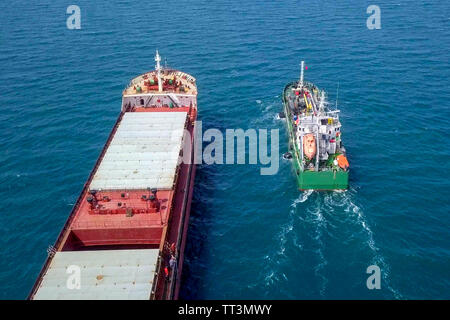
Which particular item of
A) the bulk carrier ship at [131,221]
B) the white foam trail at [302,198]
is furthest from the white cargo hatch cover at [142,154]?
the white foam trail at [302,198]

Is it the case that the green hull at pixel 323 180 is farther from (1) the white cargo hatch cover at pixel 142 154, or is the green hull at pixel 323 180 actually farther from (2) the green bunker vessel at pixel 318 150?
(1) the white cargo hatch cover at pixel 142 154

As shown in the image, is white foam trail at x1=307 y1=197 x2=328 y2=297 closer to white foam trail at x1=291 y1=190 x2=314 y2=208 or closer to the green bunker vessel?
white foam trail at x1=291 y1=190 x2=314 y2=208

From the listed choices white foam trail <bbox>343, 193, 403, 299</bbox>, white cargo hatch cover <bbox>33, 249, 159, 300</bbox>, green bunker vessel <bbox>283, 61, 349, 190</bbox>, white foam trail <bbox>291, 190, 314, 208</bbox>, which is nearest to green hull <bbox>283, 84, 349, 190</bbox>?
green bunker vessel <bbox>283, 61, 349, 190</bbox>

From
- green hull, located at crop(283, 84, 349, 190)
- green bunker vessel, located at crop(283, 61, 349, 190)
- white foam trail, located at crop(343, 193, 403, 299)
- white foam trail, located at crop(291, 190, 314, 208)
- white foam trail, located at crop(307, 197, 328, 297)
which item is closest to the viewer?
white foam trail, located at crop(343, 193, 403, 299)

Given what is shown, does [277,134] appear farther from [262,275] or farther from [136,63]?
[136,63]

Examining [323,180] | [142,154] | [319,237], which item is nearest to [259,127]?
[323,180]

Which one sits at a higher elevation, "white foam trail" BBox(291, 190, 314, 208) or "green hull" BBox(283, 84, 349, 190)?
"green hull" BBox(283, 84, 349, 190)

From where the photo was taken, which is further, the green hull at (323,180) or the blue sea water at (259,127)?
the green hull at (323,180)
